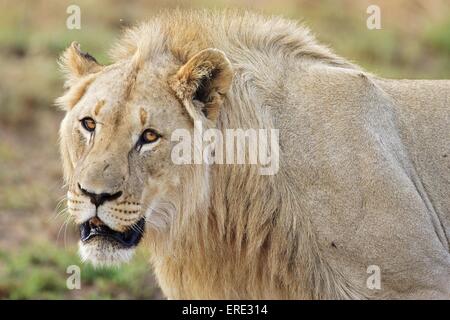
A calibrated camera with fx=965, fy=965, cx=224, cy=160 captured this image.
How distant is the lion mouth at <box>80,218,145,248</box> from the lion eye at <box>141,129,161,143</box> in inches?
15.4

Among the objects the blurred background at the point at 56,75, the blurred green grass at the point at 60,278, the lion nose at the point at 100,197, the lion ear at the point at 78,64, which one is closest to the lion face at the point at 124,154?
the lion nose at the point at 100,197

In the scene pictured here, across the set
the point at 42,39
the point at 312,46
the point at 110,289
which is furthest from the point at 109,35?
the point at 312,46

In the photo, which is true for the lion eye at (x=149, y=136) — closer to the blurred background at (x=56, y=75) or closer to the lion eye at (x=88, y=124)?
the lion eye at (x=88, y=124)

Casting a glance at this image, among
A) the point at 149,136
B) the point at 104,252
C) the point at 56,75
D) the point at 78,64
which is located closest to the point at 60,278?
the point at 78,64

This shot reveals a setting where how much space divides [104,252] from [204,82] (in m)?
0.99

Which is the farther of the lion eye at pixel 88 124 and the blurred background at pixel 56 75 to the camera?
the blurred background at pixel 56 75

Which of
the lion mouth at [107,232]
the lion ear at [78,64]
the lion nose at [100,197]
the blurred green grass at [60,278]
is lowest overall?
the blurred green grass at [60,278]

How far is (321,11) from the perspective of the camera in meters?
13.7

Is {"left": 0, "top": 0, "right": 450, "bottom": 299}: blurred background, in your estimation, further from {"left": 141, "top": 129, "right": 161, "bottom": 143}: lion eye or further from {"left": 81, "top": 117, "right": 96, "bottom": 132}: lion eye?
{"left": 141, "top": 129, "right": 161, "bottom": 143}: lion eye

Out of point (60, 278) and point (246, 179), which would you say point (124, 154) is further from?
point (60, 278)

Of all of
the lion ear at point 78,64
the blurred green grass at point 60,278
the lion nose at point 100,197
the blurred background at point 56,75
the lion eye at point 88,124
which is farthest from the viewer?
the blurred background at point 56,75

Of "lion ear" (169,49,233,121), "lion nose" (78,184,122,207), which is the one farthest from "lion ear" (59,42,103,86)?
"lion nose" (78,184,122,207)

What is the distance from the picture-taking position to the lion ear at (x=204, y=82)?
4.83 metres
